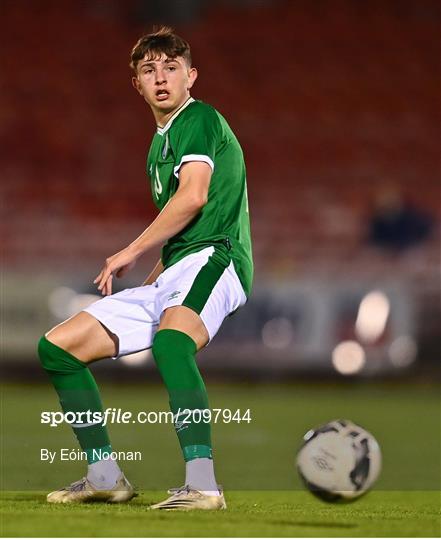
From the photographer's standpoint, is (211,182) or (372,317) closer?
(211,182)

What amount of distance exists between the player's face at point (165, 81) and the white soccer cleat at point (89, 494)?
59.9 inches

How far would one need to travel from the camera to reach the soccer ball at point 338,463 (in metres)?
4.40

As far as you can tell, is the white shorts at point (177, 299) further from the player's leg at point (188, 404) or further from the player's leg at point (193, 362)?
the player's leg at point (188, 404)

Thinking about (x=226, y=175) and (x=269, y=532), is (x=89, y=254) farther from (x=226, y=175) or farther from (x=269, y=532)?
(x=269, y=532)

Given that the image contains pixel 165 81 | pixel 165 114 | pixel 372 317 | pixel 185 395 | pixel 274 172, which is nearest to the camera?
pixel 185 395

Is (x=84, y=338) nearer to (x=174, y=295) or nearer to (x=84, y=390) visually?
(x=84, y=390)

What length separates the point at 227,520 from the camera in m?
4.07

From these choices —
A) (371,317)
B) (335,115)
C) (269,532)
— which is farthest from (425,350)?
(269,532)

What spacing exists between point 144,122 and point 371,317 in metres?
6.17

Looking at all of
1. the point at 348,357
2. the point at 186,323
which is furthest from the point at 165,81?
the point at 348,357

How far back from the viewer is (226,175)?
4.77 m

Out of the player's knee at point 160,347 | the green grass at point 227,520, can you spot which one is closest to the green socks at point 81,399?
the green grass at point 227,520

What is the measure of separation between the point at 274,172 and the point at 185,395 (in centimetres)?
1276

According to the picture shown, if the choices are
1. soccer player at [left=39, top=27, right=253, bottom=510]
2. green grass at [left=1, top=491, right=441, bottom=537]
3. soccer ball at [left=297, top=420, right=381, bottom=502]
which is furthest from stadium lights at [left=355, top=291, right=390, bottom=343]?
soccer ball at [left=297, top=420, right=381, bottom=502]
